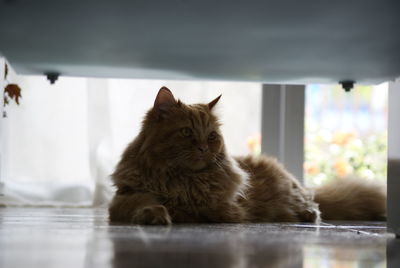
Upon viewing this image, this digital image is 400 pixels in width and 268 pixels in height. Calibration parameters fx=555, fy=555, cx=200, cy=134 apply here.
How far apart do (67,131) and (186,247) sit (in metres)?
2.09

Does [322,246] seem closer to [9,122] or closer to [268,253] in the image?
[268,253]

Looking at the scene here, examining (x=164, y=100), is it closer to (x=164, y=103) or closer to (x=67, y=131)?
(x=164, y=103)

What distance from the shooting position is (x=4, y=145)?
3100 mm

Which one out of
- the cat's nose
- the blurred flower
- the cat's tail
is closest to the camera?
the cat's nose

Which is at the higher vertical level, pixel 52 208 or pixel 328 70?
pixel 328 70

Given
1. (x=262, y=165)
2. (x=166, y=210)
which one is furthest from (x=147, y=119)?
(x=262, y=165)

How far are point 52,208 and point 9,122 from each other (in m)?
0.58

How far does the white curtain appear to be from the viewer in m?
3.10

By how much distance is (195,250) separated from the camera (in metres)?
1.17

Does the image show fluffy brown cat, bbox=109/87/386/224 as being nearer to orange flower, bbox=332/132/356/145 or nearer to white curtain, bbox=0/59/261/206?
white curtain, bbox=0/59/261/206

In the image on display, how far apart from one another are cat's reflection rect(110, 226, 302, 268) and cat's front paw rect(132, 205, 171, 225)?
0.65ft

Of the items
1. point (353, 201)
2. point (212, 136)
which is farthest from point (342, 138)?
point (212, 136)

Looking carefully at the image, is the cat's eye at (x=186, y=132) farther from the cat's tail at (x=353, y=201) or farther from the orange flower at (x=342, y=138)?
the orange flower at (x=342, y=138)

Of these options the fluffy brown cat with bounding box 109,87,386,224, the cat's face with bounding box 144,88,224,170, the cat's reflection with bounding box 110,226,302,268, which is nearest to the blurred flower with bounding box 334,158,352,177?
the fluffy brown cat with bounding box 109,87,386,224
